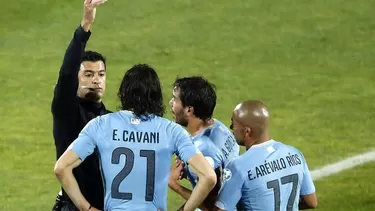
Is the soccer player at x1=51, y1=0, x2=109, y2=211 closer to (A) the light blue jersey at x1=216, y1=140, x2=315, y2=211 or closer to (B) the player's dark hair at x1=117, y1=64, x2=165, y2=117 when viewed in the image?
(B) the player's dark hair at x1=117, y1=64, x2=165, y2=117

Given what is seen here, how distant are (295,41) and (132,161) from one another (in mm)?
11002

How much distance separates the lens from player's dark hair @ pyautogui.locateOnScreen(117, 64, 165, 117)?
5.23m

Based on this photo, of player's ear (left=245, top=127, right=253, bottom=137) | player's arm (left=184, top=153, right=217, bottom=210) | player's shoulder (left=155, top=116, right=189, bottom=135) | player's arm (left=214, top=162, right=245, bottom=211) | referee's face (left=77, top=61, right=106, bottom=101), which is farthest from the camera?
referee's face (left=77, top=61, right=106, bottom=101)

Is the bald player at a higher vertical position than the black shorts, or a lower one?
higher

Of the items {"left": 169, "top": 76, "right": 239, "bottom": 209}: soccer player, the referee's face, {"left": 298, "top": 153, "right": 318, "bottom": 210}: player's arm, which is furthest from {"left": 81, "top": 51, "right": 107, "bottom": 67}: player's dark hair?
{"left": 298, "top": 153, "right": 318, "bottom": 210}: player's arm

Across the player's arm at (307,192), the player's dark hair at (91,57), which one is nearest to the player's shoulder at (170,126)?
the player's arm at (307,192)

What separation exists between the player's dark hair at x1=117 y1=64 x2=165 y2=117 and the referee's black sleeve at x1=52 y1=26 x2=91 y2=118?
1.20 feet

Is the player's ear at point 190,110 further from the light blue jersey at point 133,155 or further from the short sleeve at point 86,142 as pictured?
the short sleeve at point 86,142

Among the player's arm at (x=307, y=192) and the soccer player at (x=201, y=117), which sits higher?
the soccer player at (x=201, y=117)

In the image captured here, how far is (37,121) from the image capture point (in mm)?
12742

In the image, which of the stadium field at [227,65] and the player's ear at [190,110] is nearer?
the player's ear at [190,110]

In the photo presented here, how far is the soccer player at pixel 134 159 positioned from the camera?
5113 millimetres

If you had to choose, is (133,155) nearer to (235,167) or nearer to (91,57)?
(235,167)

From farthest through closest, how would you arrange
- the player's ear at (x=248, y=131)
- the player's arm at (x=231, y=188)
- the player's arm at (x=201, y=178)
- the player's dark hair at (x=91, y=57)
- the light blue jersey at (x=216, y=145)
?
the player's dark hair at (x=91, y=57) → the light blue jersey at (x=216, y=145) → the player's ear at (x=248, y=131) → the player's arm at (x=231, y=188) → the player's arm at (x=201, y=178)
